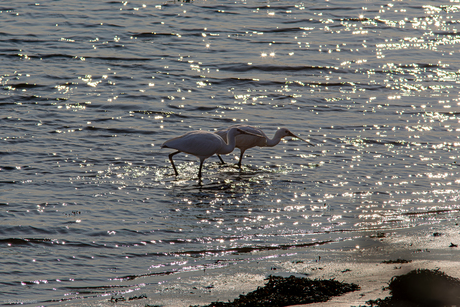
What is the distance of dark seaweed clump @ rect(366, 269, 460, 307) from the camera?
14.6 feet

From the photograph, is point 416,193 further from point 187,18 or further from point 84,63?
point 187,18

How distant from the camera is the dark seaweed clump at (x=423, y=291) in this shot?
4.44 metres

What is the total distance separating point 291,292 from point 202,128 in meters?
7.34

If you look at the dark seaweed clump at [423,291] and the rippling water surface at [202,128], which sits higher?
the rippling water surface at [202,128]

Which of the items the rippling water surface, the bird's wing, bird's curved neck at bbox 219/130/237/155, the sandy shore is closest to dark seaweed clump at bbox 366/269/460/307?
the sandy shore

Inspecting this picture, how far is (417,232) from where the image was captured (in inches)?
269

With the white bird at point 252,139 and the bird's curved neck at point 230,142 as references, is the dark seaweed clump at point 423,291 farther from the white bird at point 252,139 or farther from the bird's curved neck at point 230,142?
the white bird at point 252,139

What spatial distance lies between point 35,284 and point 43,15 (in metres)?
18.1

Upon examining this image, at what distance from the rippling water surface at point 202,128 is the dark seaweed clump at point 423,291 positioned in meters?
1.56

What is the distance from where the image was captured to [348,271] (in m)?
5.46

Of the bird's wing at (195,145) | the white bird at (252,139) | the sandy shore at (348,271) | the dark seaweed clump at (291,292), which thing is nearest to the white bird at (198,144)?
the bird's wing at (195,145)

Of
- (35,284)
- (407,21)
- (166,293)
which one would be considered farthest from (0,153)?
(407,21)

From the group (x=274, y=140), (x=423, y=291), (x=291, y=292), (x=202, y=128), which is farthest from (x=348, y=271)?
(x=202, y=128)

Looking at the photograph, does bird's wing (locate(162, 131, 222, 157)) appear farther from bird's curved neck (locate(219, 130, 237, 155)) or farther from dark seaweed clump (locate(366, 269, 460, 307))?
dark seaweed clump (locate(366, 269, 460, 307))
